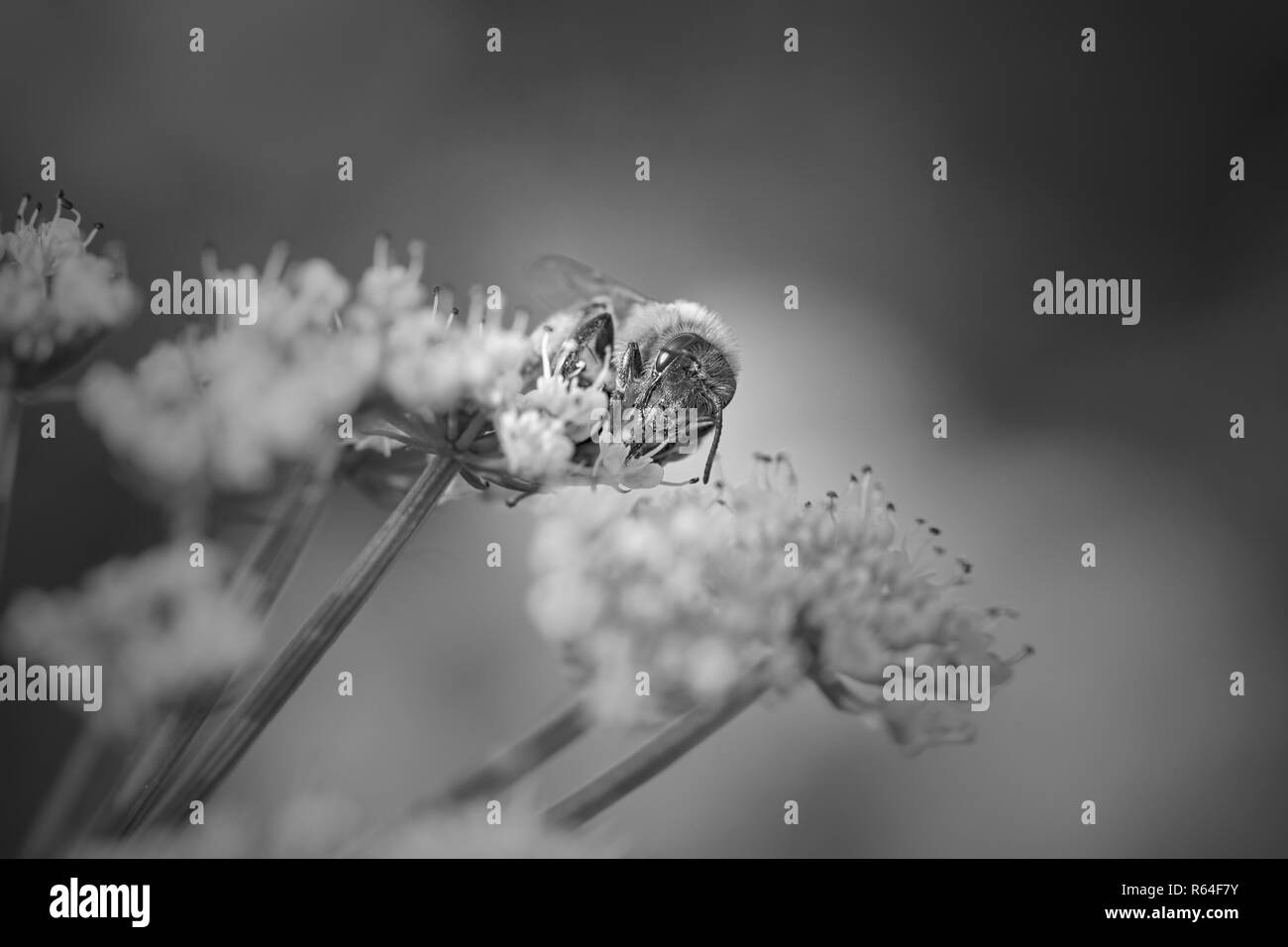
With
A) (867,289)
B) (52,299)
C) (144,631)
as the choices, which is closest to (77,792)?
(144,631)

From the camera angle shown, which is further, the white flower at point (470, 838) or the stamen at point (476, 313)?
the stamen at point (476, 313)

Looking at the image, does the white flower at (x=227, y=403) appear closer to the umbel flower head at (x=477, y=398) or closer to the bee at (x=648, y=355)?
the umbel flower head at (x=477, y=398)

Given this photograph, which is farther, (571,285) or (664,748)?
(571,285)

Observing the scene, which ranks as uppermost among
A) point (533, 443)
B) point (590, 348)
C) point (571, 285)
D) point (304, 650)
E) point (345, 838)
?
point (571, 285)

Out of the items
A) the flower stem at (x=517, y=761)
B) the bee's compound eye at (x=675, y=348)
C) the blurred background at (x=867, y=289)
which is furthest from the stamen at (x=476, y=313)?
the blurred background at (x=867, y=289)

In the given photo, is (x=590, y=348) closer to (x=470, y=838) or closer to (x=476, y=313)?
(x=476, y=313)

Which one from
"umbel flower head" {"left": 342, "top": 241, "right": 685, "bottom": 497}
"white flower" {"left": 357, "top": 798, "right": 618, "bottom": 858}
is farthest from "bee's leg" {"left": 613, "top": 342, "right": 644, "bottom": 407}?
"white flower" {"left": 357, "top": 798, "right": 618, "bottom": 858}

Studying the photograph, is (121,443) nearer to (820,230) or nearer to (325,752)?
(325,752)
